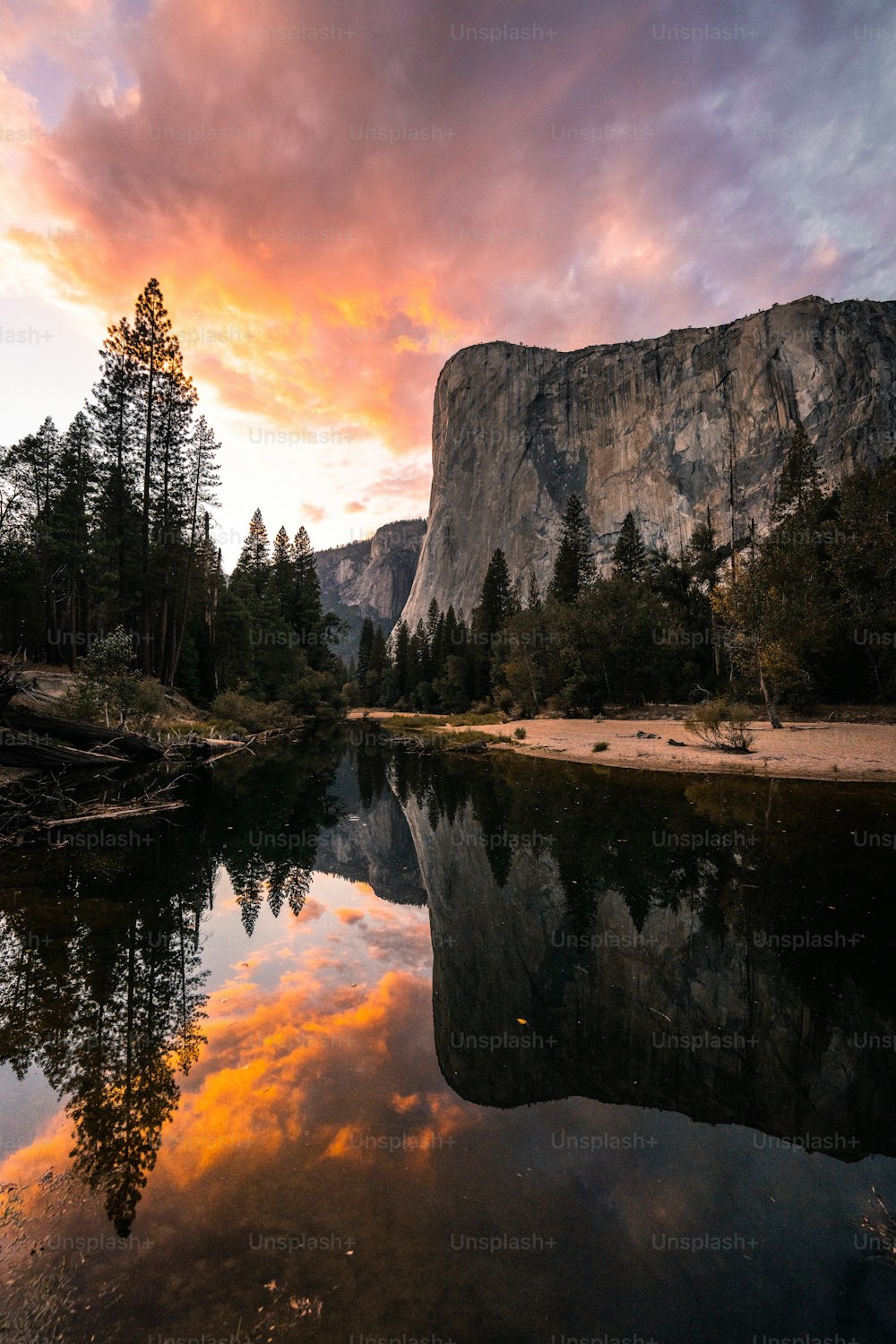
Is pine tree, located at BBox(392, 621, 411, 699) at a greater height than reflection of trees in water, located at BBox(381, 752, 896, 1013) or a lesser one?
greater

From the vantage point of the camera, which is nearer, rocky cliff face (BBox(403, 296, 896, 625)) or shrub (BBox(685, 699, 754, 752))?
shrub (BBox(685, 699, 754, 752))

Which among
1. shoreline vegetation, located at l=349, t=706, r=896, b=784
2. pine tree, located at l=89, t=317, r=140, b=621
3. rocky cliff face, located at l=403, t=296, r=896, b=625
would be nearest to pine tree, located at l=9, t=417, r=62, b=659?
pine tree, located at l=89, t=317, r=140, b=621

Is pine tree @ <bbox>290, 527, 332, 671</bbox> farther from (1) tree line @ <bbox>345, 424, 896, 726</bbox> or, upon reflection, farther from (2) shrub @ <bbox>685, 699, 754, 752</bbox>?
(2) shrub @ <bbox>685, 699, 754, 752</bbox>

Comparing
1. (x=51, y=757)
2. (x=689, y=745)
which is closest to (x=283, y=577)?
(x=51, y=757)

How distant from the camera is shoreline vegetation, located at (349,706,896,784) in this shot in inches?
723

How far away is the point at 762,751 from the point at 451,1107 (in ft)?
69.3

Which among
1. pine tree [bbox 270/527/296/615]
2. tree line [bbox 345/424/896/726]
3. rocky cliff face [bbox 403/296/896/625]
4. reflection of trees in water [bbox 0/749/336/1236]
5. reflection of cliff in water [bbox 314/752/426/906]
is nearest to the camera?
reflection of trees in water [bbox 0/749/336/1236]

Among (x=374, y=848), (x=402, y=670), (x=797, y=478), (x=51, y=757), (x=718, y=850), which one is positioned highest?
(x=797, y=478)

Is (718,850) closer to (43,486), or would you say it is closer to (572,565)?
(43,486)

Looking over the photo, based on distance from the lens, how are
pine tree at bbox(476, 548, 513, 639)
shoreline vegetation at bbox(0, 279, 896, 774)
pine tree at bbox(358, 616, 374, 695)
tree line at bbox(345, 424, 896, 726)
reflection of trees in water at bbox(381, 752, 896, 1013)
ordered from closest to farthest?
reflection of trees in water at bbox(381, 752, 896, 1013) → shoreline vegetation at bbox(0, 279, 896, 774) → tree line at bbox(345, 424, 896, 726) → pine tree at bbox(476, 548, 513, 639) → pine tree at bbox(358, 616, 374, 695)

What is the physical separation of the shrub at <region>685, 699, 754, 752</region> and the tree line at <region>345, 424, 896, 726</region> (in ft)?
16.9

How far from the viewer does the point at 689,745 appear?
76.0 ft

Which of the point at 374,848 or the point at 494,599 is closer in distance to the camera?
the point at 374,848

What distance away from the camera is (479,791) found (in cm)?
1723
